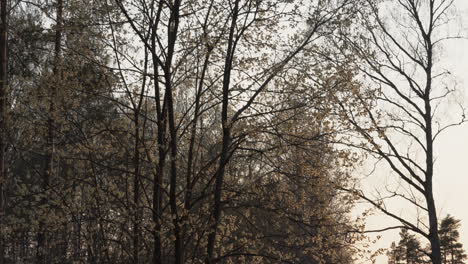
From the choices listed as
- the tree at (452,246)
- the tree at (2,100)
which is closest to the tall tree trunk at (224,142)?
the tree at (2,100)

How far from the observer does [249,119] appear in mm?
9625

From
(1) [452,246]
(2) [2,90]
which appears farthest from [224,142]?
(1) [452,246]

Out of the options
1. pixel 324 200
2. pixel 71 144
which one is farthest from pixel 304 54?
pixel 71 144

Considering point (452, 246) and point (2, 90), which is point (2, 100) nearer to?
point (2, 90)

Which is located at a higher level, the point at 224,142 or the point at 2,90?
the point at 2,90

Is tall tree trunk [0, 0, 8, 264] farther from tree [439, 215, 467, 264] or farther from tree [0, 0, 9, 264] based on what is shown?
tree [439, 215, 467, 264]

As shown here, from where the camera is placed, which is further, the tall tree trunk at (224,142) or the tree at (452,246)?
the tree at (452,246)

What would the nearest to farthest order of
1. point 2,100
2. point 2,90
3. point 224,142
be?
point 224,142
point 2,90
point 2,100

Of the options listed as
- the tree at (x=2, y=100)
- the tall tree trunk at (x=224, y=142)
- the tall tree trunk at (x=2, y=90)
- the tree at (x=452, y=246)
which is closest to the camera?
the tall tree trunk at (x=224, y=142)

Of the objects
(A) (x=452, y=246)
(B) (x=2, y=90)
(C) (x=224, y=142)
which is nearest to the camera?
(C) (x=224, y=142)

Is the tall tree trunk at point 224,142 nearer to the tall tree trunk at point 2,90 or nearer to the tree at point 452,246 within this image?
the tall tree trunk at point 2,90

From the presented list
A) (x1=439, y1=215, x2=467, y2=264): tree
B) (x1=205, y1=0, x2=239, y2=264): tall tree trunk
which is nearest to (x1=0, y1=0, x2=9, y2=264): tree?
(x1=205, y1=0, x2=239, y2=264): tall tree trunk

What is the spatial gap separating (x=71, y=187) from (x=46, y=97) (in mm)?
1536

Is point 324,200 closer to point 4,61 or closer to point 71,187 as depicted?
point 71,187
